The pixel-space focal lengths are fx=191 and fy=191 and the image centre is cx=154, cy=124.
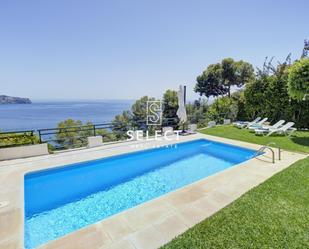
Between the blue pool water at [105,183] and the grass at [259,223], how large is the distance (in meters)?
2.10

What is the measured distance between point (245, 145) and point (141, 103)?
862 inches

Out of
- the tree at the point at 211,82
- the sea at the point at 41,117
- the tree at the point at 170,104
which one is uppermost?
the tree at the point at 211,82

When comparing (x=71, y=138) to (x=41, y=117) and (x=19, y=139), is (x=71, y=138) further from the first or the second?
(x=41, y=117)

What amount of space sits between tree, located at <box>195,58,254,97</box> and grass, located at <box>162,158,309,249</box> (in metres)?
21.6

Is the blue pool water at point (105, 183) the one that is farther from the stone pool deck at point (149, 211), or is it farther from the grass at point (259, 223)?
the grass at point (259, 223)

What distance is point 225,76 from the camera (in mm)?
24047

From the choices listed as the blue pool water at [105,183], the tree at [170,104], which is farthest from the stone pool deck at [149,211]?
the tree at [170,104]

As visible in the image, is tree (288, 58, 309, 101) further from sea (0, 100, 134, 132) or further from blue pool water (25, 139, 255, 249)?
Result: sea (0, 100, 134, 132)

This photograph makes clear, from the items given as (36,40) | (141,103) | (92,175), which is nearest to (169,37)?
(36,40)

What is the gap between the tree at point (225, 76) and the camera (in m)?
23.6

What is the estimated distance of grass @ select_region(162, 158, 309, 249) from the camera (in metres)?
2.71

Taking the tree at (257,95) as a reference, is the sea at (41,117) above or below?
below

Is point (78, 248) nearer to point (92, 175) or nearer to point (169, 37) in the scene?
point (92, 175)

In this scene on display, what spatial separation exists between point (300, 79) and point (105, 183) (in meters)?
9.01
